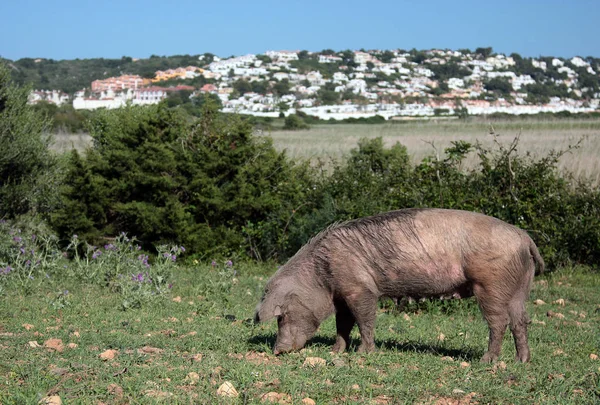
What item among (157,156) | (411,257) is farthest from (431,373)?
(157,156)

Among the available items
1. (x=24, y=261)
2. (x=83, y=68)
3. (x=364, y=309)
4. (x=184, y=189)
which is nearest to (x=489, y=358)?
(x=364, y=309)

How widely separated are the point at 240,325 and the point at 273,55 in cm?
12151

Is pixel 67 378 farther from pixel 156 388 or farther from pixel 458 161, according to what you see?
pixel 458 161

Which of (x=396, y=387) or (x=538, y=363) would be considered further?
(x=538, y=363)

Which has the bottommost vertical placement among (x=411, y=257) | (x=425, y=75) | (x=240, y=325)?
(x=240, y=325)

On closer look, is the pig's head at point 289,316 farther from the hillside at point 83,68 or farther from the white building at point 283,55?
the white building at point 283,55

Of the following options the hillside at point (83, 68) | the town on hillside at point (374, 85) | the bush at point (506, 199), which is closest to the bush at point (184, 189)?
the bush at point (506, 199)

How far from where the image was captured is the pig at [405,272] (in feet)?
20.6

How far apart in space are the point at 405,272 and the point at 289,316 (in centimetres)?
113

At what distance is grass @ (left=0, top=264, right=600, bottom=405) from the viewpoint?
5.23 metres

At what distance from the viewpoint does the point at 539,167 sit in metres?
12.6

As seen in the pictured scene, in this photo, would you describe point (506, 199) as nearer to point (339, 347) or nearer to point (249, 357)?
point (339, 347)

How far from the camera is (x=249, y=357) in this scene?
6.48 meters

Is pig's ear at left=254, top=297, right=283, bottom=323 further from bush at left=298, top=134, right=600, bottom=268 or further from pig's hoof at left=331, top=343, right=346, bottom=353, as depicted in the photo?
bush at left=298, top=134, right=600, bottom=268
